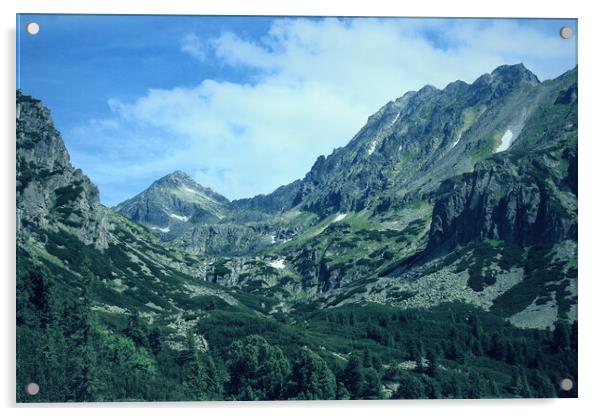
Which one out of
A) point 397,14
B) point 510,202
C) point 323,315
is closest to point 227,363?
point 397,14

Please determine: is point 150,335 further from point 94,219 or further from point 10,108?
point 94,219

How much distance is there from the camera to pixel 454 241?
580 ft

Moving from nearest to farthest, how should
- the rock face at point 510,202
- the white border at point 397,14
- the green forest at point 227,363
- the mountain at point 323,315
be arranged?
the white border at point 397,14 → the green forest at point 227,363 → the mountain at point 323,315 → the rock face at point 510,202

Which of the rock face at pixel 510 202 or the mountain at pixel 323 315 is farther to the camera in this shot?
the rock face at pixel 510 202

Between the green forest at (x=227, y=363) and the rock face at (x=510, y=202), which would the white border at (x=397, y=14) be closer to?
the green forest at (x=227, y=363)

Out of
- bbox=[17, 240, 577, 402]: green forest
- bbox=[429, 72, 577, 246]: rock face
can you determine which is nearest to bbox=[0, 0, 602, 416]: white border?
bbox=[17, 240, 577, 402]: green forest

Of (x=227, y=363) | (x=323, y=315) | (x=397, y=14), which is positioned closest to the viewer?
(x=397, y=14)

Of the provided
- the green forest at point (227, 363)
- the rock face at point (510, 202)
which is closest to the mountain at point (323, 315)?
the green forest at point (227, 363)

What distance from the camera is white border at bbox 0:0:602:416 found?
133 feet

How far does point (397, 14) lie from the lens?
43.8 m

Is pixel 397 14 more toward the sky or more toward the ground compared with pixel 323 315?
more toward the sky

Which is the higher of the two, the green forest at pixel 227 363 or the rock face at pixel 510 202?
the rock face at pixel 510 202

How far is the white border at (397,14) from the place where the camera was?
40625mm

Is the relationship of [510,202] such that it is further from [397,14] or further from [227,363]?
[397,14]
